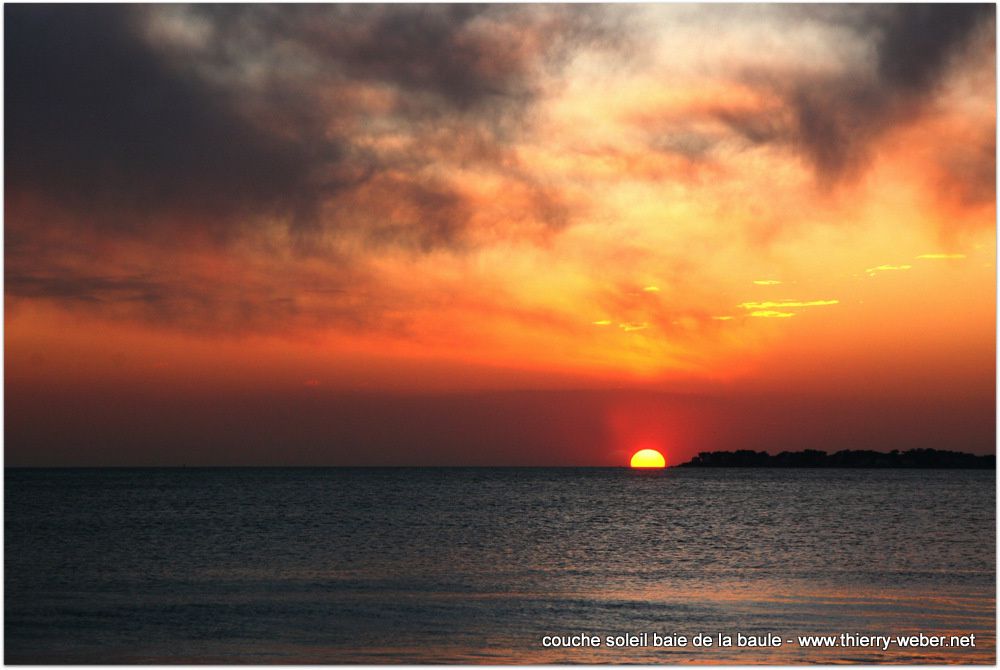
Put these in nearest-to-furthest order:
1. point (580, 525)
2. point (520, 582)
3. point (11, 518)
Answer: point (520, 582) < point (580, 525) < point (11, 518)

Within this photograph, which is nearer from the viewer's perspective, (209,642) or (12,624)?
(209,642)

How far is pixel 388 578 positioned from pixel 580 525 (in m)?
35.0

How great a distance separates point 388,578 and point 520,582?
5.63m

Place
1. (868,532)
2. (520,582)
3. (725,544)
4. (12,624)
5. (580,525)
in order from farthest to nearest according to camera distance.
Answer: (580,525)
(868,532)
(725,544)
(520,582)
(12,624)

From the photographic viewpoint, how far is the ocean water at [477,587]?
25.1 metres

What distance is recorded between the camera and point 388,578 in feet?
131

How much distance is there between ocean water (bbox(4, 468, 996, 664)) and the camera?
25.1m

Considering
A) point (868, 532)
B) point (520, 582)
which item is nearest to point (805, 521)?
point (868, 532)

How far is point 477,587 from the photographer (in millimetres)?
37438

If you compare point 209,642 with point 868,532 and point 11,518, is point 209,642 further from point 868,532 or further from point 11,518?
point 11,518

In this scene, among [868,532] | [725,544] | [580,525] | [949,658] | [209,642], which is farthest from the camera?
[580,525]

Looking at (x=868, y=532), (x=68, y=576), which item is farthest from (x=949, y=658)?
(x=868, y=532)

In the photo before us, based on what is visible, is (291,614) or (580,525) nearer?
(291,614)

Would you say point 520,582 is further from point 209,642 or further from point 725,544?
point 725,544
